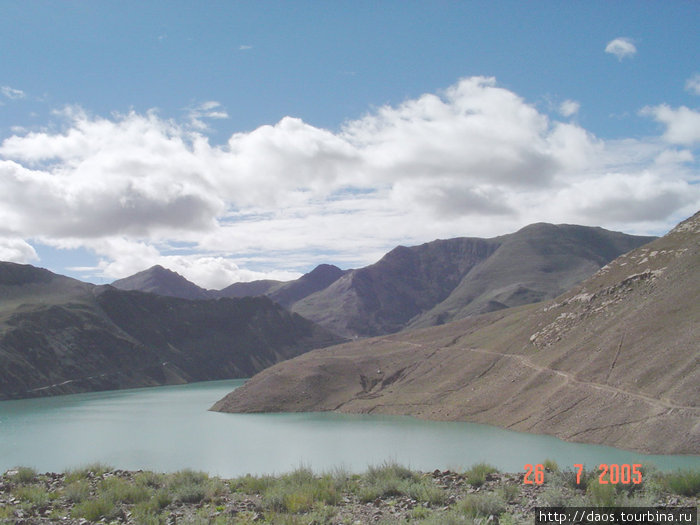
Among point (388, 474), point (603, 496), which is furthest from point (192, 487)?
Answer: point (603, 496)

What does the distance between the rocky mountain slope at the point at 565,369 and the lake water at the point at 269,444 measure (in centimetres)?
249

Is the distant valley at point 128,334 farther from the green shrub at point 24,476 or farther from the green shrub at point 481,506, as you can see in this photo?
the green shrub at point 481,506

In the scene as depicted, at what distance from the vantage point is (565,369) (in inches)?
1885

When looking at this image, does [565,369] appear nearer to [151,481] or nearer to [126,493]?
[151,481]

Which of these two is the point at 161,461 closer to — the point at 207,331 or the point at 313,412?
the point at 313,412

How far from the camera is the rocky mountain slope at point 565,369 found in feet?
119

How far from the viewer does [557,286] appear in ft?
649

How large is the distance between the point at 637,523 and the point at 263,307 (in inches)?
7095

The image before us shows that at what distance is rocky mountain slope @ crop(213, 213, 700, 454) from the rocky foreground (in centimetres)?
1990

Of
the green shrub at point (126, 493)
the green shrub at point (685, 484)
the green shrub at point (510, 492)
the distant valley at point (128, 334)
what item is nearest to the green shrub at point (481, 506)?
the green shrub at point (510, 492)

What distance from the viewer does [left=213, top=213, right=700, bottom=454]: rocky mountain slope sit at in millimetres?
36375

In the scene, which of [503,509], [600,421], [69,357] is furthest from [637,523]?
[69,357]

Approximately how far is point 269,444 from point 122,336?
114m
